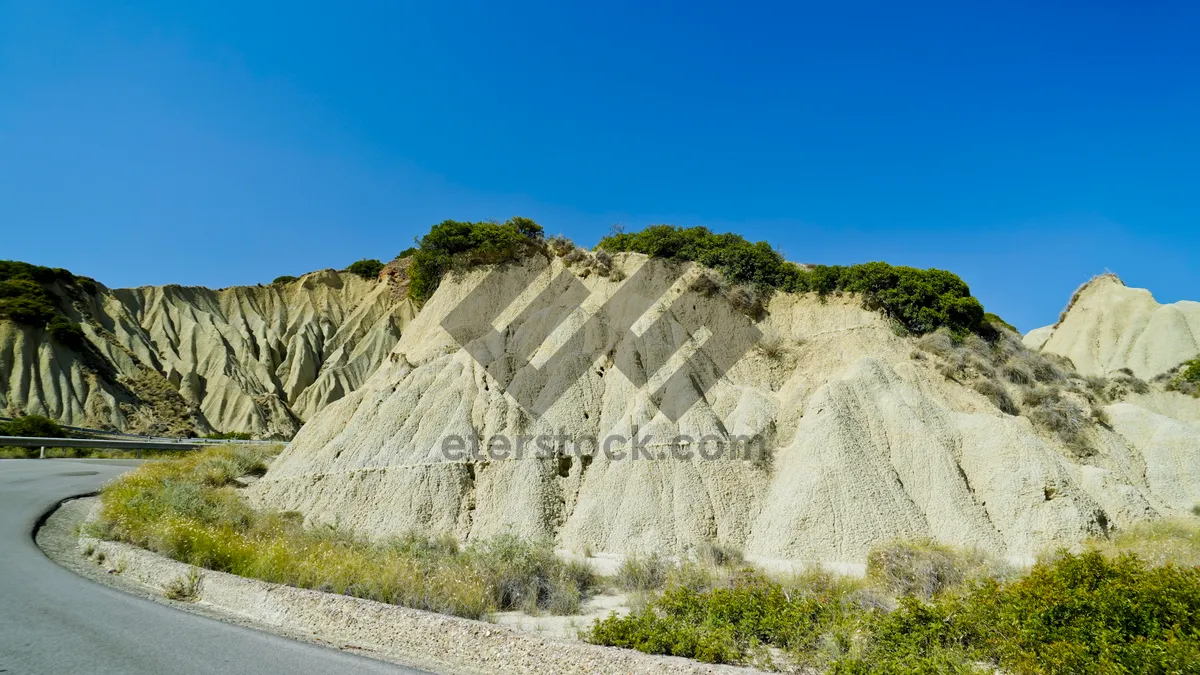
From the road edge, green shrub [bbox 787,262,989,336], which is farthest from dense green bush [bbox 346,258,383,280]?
the road edge

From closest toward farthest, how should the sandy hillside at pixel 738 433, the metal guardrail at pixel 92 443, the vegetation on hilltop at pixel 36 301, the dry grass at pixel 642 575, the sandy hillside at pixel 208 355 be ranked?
the dry grass at pixel 642 575 → the sandy hillside at pixel 738 433 → the metal guardrail at pixel 92 443 → the sandy hillside at pixel 208 355 → the vegetation on hilltop at pixel 36 301

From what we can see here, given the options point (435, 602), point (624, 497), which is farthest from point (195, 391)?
point (435, 602)

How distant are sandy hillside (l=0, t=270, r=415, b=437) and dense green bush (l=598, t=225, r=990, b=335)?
121 feet

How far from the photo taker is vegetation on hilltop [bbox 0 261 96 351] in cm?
4400

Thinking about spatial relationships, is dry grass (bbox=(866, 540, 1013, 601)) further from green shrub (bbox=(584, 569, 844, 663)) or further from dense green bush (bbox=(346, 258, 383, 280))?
dense green bush (bbox=(346, 258, 383, 280))

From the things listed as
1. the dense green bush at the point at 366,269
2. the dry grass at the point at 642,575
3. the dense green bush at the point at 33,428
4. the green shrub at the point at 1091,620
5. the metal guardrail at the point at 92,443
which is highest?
the dense green bush at the point at 366,269

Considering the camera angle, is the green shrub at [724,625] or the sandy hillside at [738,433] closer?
the green shrub at [724,625]

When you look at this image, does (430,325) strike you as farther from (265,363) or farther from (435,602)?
(265,363)

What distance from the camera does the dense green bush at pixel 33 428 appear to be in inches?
1260

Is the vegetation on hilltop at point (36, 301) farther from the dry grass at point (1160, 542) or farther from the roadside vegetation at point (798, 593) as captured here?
the dry grass at point (1160, 542)

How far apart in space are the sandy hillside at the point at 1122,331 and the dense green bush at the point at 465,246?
38.5m

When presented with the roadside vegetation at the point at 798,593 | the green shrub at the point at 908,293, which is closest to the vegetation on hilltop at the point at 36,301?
the roadside vegetation at the point at 798,593

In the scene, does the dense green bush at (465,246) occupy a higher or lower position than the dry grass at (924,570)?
higher

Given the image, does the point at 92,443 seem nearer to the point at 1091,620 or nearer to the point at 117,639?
the point at 117,639
